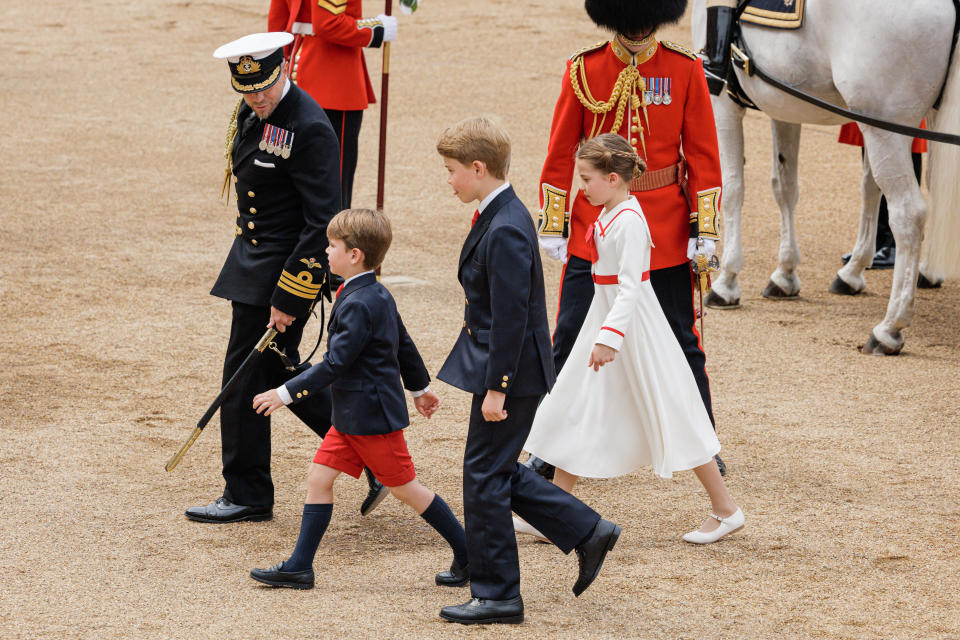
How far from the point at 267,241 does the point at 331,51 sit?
2.84 m

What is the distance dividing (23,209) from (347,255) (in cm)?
529

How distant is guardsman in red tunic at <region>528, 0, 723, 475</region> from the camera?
4.32 meters

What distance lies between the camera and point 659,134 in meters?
4.36

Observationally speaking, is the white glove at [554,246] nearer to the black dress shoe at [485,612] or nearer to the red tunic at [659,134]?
the red tunic at [659,134]

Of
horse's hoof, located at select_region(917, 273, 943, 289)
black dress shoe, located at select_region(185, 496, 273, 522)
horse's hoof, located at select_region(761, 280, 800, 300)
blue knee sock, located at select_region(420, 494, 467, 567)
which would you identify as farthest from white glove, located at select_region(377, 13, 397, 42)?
blue knee sock, located at select_region(420, 494, 467, 567)

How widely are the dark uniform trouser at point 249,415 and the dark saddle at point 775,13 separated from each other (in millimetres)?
3102

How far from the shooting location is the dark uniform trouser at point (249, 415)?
13.9ft

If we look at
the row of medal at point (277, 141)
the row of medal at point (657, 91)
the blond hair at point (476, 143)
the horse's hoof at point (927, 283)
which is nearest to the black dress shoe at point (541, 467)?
the row of medal at point (657, 91)

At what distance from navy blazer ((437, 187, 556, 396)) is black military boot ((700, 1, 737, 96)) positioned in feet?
10.6

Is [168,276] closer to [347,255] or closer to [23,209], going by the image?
[23,209]

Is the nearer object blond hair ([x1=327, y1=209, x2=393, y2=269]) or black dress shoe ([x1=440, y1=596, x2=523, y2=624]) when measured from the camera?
black dress shoe ([x1=440, y1=596, x2=523, y2=624])

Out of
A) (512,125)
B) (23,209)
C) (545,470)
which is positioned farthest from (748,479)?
(512,125)

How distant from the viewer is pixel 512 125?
36.7 ft

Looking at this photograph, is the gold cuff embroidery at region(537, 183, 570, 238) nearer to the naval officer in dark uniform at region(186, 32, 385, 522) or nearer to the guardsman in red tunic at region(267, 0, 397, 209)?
the naval officer in dark uniform at region(186, 32, 385, 522)
